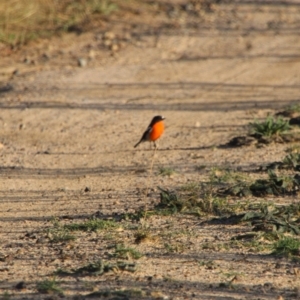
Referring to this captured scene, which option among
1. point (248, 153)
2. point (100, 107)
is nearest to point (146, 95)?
point (100, 107)

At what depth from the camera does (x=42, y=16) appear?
1261 centimetres

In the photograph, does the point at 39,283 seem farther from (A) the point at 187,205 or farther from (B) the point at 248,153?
(B) the point at 248,153

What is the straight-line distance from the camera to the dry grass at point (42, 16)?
39.0 feet

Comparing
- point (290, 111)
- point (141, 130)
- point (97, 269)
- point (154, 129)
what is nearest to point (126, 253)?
point (97, 269)

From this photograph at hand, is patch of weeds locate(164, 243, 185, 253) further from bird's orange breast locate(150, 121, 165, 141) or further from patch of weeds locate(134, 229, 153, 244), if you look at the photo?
bird's orange breast locate(150, 121, 165, 141)

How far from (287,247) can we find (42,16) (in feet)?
25.8

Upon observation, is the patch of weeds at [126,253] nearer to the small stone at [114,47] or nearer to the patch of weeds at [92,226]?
the patch of weeds at [92,226]

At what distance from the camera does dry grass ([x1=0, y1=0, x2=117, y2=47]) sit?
11875 mm

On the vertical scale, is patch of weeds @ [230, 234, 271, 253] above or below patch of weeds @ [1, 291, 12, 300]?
below

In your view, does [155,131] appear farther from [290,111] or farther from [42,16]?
[42,16]

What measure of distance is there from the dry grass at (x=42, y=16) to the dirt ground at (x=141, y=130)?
255 millimetres

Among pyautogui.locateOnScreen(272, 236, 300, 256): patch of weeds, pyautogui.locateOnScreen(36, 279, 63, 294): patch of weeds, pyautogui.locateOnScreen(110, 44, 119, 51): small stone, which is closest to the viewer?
pyautogui.locateOnScreen(36, 279, 63, 294): patch of weeds

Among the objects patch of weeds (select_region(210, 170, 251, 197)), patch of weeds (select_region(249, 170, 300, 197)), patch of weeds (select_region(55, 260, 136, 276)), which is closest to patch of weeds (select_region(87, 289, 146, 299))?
patch of weeds (select_region(55, 260, 136, 276))

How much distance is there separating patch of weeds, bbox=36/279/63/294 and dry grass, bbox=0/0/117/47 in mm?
7255
